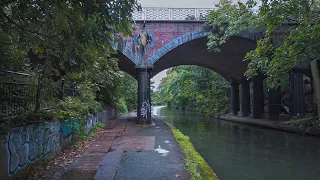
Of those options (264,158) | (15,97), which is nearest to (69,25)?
(15,97)

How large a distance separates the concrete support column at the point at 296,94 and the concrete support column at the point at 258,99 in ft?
16.5

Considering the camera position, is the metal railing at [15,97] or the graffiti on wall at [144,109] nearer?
the metal railing at [15,97]

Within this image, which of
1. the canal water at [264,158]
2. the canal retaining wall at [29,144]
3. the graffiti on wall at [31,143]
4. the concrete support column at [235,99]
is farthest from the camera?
the concrete support column at [235,99]

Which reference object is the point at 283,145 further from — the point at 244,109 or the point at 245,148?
the point at 244,109

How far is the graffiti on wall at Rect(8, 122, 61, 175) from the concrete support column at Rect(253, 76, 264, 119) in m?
18.9

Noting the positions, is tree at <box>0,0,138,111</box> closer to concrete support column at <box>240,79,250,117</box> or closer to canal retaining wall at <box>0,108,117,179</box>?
canal retaining wall at <box>0,108,117,179</box>

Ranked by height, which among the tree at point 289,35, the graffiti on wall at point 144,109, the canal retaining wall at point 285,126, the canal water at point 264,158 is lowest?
the canal water at point 264,158

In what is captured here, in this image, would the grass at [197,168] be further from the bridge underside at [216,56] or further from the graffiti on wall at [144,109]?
the bridge underside at [216,56]

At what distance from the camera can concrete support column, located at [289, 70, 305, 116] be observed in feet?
55.3

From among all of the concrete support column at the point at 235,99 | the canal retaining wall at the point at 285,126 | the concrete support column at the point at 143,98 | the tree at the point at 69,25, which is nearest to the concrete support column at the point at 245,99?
the concrete support column at the point at 235,99

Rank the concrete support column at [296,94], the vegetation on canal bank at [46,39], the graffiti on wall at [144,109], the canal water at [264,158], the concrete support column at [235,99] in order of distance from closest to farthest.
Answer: the vegetation on canal bank at [46,39] → the canal water at [264,158] → the graffiti on wall at [144,109] → the concrete support column at [296,94] → the concrete support column at [235,99]

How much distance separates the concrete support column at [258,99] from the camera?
22.2 meters

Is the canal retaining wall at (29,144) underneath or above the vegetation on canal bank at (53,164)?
above

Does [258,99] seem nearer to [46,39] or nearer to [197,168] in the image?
[197,168]
